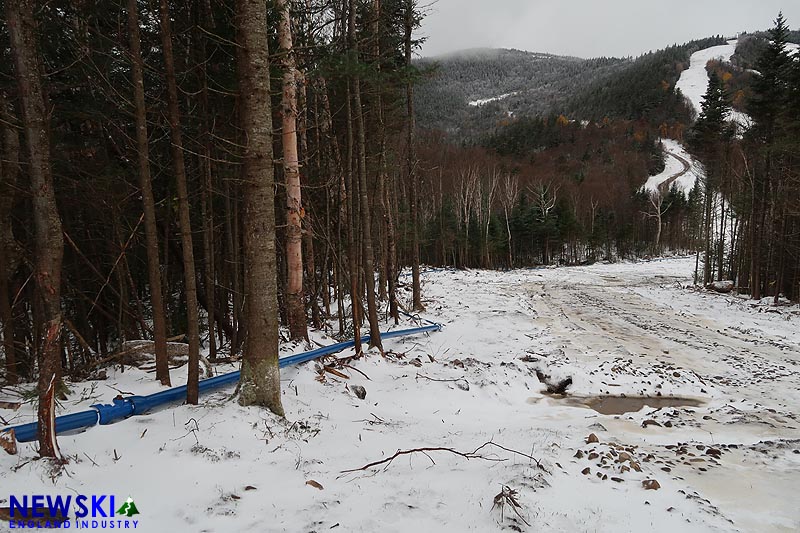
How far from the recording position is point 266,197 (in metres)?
4.56

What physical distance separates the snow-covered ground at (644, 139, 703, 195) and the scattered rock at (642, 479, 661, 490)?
276 ft

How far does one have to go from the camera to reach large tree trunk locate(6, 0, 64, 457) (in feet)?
11.3

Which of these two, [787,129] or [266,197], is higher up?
[787,129]

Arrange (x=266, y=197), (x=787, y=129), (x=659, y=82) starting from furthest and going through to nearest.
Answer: (x=659, y=82) → (x=787, y=129) → (x=266, y=197)

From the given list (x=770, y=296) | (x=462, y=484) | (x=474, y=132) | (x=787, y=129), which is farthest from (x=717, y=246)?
(x=474, y=132)

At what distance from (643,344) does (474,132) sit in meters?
123

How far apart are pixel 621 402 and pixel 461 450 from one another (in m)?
4.21

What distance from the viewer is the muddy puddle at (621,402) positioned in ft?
23.2

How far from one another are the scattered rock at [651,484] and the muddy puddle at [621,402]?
2.99m

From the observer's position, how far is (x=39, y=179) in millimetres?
3744

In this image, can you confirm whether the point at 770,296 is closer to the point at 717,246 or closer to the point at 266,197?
the point at 717,246

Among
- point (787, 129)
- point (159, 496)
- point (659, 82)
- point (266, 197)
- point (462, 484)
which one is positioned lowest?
point (462, 484)

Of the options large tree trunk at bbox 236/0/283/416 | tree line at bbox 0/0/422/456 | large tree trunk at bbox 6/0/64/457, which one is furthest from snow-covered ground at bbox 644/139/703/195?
large tree trunk at bbox 6/0/64/457

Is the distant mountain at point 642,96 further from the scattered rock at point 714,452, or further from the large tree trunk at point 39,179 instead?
the large tree trunk at point 39,179
